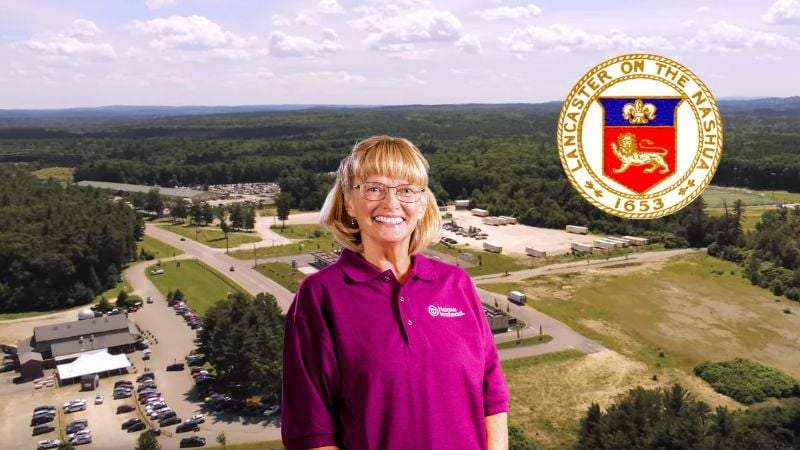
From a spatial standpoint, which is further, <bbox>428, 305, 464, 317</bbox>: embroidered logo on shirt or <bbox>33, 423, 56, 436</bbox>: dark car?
<bbox>33, 423, 56, 436</bbox>: dark car

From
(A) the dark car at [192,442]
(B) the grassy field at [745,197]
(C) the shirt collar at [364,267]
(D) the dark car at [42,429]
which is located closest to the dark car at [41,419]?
(D) the dark car at [42,429]

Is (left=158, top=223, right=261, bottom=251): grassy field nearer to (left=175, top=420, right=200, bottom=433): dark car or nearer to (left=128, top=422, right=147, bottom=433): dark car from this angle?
(left=128, top=422, right=147, bottom=433): dark car

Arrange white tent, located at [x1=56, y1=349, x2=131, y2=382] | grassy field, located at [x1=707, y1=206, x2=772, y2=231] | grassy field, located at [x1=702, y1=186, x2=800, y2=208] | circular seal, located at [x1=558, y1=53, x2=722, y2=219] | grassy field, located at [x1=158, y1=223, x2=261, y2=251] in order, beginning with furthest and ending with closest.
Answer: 1. grassy field, located at [x1=702, y1=186, x2=800, y2=208]
2. grassy field, located at [x1=158, y1=223, x2=261, y2=251]
3. grassy field, located at [x1=707, y1=206, x2=772, y2=231]
4. white tent, located at [x1=56, y1=349, x2=131, y2=382]
5. circular seal, located at [x1=558, y1=53, x2=722, y2=219]

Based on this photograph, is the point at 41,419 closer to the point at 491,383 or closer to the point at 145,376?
the point at 145,376

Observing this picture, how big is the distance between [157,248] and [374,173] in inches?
2237

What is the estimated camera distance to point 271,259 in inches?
1965

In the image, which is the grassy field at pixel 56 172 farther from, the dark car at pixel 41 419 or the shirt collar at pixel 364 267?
the shirt collar at pixel 364 267

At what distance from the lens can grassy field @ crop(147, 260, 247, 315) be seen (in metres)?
40.6

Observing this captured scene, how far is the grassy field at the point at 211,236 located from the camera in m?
57.1

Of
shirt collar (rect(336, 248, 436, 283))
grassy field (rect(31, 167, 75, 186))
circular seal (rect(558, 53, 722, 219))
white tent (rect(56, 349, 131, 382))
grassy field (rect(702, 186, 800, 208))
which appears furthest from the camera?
grassy field (rect(31, 167, 75, 186))

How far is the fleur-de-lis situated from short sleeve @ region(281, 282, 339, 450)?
30.2 feet

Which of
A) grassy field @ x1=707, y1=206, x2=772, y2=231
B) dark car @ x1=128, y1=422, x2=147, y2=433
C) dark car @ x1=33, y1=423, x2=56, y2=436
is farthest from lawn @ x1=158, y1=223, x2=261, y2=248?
grassy field @ x1=707, y1=206, x2=772, y2=231

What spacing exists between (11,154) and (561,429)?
458 ft

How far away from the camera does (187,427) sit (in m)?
23.6
